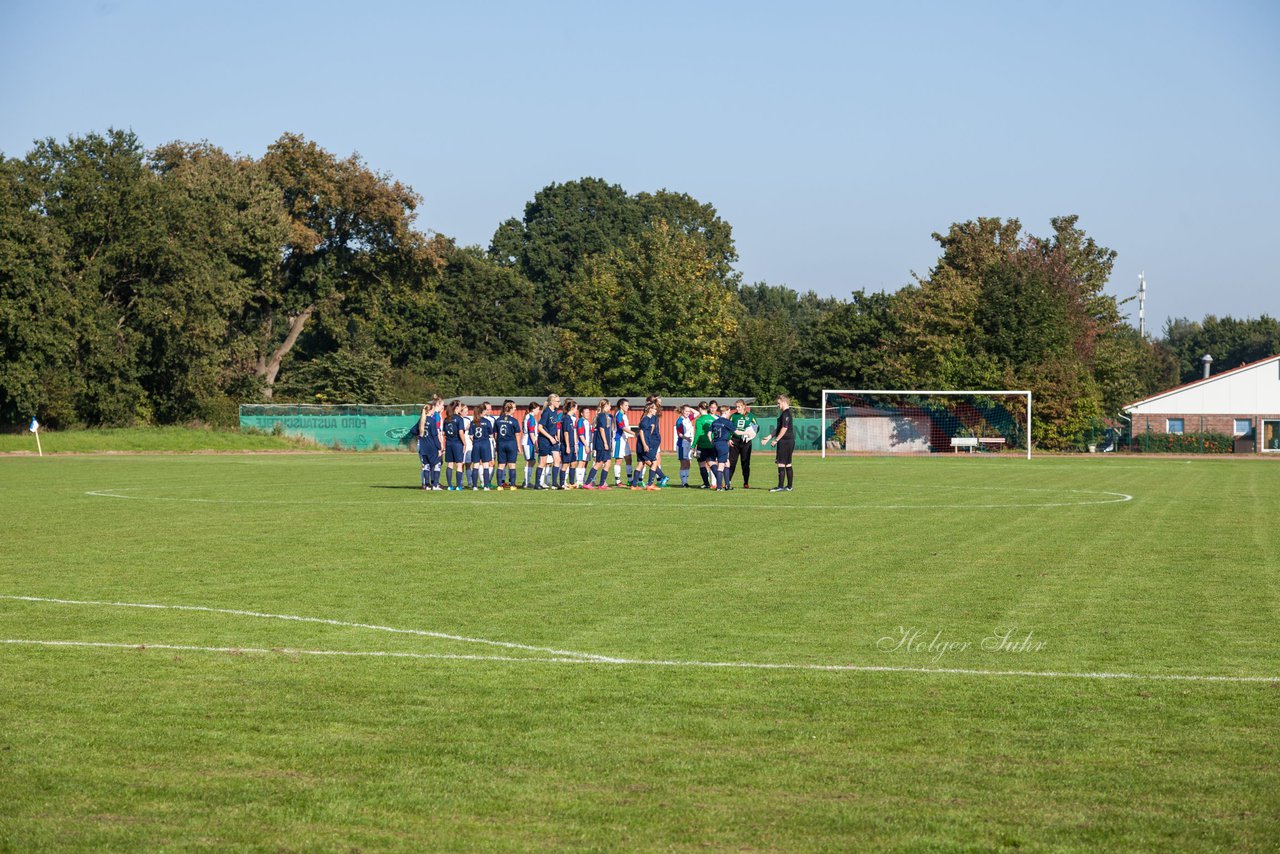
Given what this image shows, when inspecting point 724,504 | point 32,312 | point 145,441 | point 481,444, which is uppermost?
point 32,312

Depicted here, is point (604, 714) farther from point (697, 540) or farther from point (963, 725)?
point (697, 540)

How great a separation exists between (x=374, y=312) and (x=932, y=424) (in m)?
35.3

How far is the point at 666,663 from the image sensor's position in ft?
30.5

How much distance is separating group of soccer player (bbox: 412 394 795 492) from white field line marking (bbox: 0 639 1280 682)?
19.1 m

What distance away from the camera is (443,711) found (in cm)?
783

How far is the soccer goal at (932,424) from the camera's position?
206 ft

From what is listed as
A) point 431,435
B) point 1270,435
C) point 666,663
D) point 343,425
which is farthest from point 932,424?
point 666,663

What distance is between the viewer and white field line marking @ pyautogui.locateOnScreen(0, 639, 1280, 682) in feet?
29.0

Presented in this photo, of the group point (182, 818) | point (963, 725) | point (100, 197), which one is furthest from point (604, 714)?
point (100, 197)

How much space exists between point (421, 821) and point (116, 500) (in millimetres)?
22998

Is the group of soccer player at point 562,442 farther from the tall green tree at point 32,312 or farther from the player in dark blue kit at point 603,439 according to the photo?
the tall green tree at point 32,312

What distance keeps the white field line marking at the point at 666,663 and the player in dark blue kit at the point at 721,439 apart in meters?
20.3

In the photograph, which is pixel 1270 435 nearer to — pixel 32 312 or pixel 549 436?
pixel 549 436

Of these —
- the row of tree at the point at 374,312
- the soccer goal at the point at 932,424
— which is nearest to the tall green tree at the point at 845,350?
the row of tree at the point at 374,312
